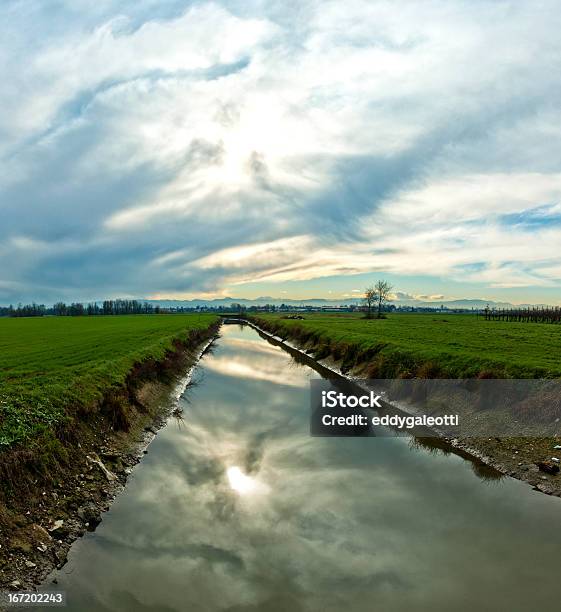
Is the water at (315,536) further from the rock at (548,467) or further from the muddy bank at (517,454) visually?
the rock at (548,467)

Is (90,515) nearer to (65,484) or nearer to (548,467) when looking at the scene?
(65,484)

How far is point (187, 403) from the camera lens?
2733 cm

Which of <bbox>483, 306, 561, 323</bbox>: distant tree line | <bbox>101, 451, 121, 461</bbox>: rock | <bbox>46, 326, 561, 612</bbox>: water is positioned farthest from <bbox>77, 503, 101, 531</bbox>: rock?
<bbox>483, 306, 561, 323</bbox>: distant tree line

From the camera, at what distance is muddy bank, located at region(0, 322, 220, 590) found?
392 inches

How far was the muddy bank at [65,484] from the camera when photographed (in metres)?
9.95

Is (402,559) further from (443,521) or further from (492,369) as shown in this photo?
(492,369)

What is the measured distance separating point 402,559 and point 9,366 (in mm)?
26491

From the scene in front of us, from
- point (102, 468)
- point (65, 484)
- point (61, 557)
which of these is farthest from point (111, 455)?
point (61, 557)

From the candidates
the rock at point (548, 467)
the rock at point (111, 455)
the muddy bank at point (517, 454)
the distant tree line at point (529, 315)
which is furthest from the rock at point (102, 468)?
the distant tree line at point (529, 315)

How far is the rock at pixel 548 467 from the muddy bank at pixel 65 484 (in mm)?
14924

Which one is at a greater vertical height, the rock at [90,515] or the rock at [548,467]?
the rock at [548,467]

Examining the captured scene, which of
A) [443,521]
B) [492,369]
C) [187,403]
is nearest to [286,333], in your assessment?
[187,403]

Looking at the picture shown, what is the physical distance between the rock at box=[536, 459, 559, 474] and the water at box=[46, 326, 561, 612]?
A: 46.9 inches

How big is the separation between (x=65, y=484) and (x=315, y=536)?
7.79 meters
